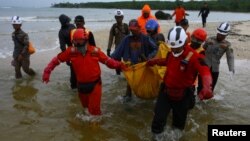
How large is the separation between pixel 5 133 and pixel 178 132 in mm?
3017

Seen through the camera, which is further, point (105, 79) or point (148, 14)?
point (105, 79)

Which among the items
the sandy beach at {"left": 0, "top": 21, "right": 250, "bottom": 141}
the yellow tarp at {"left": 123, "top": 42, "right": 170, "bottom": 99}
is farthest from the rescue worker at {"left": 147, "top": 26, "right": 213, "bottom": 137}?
the yellow tarp at {"left": 123, "top": 42, "right": 170, "bottom": 99}

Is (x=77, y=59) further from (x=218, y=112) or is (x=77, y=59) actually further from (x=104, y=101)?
(x=218, y=112)

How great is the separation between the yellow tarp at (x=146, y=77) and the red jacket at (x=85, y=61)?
813mm

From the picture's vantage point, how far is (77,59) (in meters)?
6.25

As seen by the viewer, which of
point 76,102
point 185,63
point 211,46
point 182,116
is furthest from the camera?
point 76,102

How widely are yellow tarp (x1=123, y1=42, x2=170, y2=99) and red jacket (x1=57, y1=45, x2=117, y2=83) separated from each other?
2.67ft

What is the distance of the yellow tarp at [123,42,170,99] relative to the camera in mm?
6875

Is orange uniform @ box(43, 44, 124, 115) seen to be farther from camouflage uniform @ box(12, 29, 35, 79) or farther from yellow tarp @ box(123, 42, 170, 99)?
camouflage uniform @ box(12, 29, 35, 79)

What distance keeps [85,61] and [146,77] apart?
1.38 m

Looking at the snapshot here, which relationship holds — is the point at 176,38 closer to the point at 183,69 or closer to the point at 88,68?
the point at 183,69

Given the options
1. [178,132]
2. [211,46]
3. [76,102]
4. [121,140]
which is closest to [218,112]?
[211,46]

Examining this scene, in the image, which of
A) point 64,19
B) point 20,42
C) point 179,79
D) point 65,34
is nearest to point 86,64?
point 179,79

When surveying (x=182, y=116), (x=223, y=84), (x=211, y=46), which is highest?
(x=211, y=46)
